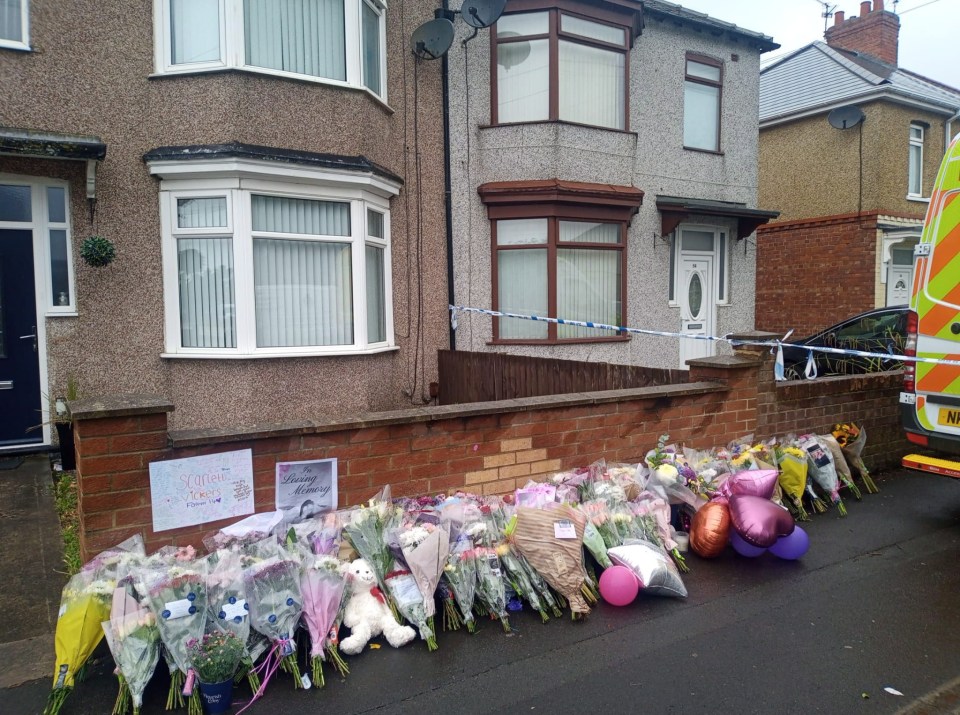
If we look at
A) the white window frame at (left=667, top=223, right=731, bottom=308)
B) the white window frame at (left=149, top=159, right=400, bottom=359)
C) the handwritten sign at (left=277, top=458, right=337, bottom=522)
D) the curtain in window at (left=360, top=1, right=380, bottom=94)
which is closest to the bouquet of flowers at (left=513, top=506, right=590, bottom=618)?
the handwritten sign at (left=277, top=458, right=337, bottom=522)

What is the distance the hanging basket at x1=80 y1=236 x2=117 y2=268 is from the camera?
643 cm

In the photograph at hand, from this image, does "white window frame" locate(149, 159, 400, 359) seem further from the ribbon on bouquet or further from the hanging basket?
the ribbon on bouquet

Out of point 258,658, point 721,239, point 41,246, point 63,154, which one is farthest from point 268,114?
point 721,239

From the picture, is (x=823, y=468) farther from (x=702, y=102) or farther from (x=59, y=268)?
(x=702, y=102)

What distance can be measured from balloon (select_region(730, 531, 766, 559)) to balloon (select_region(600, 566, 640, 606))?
3.24 feet

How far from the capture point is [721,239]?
39.0 ft

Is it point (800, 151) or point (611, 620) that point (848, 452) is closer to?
point (611, 620)

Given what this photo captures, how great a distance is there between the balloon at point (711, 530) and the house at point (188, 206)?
398 centimetres

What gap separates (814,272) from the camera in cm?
1535

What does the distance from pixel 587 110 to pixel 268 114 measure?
16.5 feet

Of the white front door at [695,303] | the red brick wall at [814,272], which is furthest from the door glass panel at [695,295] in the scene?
the red brick wall at [814,272]

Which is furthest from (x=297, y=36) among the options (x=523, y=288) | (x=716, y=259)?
(x=716, y=259)

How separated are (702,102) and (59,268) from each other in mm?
9930

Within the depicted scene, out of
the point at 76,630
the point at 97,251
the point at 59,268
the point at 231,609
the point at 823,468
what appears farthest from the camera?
the point at 59,268
